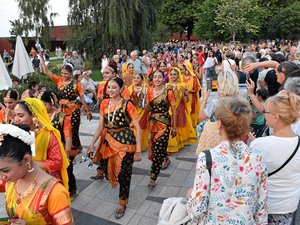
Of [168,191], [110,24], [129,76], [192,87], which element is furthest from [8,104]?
[110,24]

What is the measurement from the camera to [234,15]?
108 feet

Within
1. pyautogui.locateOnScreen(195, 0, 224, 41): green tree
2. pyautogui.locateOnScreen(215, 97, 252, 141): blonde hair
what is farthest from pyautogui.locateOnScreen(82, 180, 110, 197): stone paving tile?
pyautogui.locateOnScreen(195, 0, 224, 41): green tree

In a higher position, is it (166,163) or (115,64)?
(115,64)

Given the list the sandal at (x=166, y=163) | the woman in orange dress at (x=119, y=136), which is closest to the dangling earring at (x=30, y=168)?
the woman in orange dress at (x=119, y=136)

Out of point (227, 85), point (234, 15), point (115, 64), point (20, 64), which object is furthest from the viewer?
point (234, 15)

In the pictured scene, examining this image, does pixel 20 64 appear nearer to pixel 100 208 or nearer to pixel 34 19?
pixel 100 208

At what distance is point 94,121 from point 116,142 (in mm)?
5268

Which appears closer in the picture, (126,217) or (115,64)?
(126,217)

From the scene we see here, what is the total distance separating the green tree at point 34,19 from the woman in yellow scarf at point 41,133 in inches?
1518

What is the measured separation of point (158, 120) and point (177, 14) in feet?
142

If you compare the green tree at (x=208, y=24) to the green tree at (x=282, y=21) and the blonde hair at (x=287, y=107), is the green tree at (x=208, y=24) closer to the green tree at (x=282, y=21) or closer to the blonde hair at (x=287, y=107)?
the green tree at (x=282, y=21)

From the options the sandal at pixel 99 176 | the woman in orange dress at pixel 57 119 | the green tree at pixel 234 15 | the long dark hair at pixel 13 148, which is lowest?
the sandal at pixel 99 176

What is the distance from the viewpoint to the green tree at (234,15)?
107 ft

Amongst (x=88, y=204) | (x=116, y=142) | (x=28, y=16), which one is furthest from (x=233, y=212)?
(x=28, y=16)
